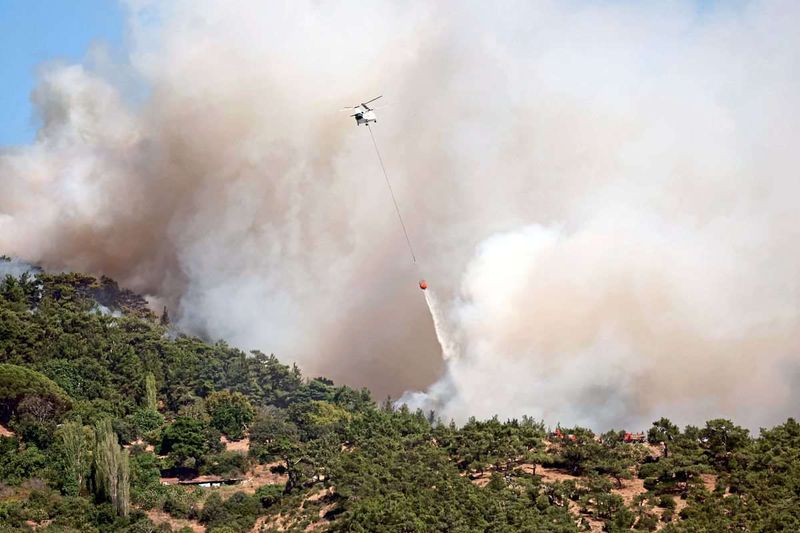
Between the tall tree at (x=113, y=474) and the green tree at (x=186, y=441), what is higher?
the green tree at (x=186, y=441)

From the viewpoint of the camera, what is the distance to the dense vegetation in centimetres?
4141

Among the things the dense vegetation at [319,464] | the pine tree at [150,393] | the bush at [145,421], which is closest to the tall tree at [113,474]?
the dense vegetation at [319,464]

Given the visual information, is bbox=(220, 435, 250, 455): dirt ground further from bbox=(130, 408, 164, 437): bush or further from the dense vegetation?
bbox=(130, 408, 164, 437): bush

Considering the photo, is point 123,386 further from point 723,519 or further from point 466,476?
point 723,519

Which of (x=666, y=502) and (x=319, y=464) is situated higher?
(x=319, y=464)

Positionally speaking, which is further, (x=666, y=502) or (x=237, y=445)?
(x=237, y=445)

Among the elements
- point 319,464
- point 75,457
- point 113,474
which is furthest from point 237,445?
point 113,474

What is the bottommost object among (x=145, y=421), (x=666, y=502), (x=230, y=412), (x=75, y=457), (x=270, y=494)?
(x=666, y=502)

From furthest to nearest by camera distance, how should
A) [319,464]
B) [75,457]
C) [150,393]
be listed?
1. [150,393]
2. [319,464]
3. [75,457]

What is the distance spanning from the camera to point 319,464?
162 feet

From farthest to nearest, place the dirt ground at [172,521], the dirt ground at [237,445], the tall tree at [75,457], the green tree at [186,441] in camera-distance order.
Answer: the dirt ground at [237,445] → the green tree at [186,441] → the tall tree at [75,457] → the dirt ground at [172,521]

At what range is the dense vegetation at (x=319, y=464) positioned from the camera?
41406mm

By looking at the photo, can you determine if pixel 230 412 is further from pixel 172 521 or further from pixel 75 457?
pixel 172 521

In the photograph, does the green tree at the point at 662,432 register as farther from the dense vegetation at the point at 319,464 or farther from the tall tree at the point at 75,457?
the tall tree at the point at 75,457
